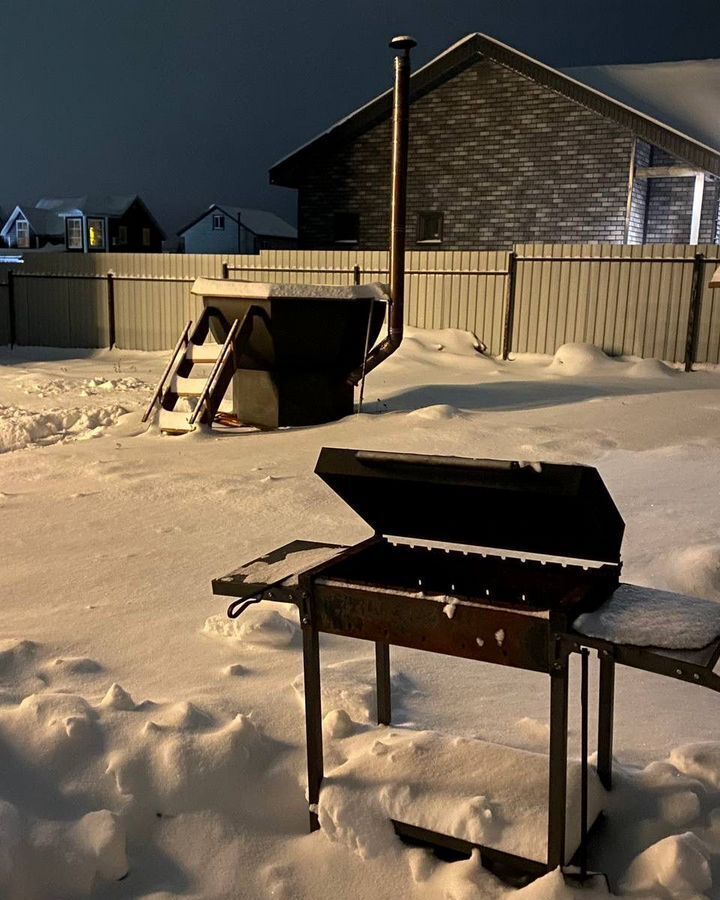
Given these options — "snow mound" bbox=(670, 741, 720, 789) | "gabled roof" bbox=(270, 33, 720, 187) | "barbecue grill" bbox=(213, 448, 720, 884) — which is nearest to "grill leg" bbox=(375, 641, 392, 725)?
"barbecue grill" bbox=(213, 448, 720, 884)

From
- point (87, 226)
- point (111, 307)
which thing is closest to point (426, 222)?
point (111, 307)

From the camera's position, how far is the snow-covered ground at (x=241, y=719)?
2541 mm

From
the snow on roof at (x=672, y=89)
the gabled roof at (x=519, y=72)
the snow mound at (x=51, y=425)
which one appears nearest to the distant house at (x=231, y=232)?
the gabled roof at (x=519, y=72)

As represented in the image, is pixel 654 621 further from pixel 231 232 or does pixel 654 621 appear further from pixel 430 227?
pixel 231 232

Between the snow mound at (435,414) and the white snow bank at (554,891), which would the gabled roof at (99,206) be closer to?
the snow mound at (435,414)

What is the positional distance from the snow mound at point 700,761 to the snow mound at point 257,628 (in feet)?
5.74

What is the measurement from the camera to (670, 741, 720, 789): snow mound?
9.44 ft


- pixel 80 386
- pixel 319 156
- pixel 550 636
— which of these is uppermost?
pixel 319 156

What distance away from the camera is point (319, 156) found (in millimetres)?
23750

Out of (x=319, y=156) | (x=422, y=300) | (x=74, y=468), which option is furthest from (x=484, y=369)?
(x=319, y=156)

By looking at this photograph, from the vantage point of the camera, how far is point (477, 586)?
10.4 ft

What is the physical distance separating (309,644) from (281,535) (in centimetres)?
317

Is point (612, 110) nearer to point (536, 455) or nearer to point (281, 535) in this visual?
point (536, 455)

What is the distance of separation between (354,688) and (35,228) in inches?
1965
